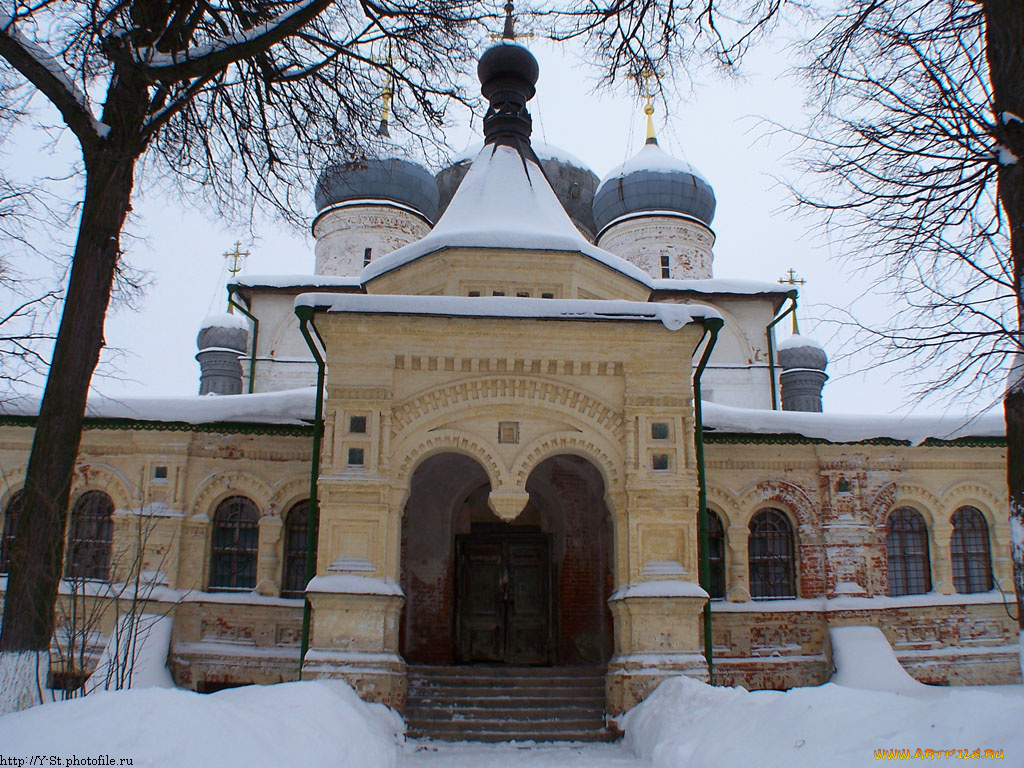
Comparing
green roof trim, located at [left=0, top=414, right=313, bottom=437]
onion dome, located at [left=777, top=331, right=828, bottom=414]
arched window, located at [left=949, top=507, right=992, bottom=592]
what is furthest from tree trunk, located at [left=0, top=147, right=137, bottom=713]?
onion dome, located at [left=777, top=331, right=828, bottom=414]

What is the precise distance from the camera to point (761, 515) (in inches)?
459

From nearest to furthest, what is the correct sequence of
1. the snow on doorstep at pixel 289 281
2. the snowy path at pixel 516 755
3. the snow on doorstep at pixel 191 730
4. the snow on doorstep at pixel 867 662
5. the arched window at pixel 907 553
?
the snow on doorstep at pixel 191 730, the snowy path at pixel 516 755, the snow on doorstep at pixel 867 662, the arched window at pixel 907 553, the snow on doorstep at pixel 289 281

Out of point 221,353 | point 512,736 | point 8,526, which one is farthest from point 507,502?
point 221,353

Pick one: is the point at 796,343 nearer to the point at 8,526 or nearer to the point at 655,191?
the point at 655,191

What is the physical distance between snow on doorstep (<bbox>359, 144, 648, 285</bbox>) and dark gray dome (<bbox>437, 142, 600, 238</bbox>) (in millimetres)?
7644

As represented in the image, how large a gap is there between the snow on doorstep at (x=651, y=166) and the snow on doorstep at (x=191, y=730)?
15.4m

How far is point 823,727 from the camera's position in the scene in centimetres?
516

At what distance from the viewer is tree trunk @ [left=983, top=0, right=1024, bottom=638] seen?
5516 millimetres

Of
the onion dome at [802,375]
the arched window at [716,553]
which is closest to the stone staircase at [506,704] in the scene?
the arched window at [716,553]

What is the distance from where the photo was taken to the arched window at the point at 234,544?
11.1 meters

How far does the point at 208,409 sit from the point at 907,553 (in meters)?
9.55

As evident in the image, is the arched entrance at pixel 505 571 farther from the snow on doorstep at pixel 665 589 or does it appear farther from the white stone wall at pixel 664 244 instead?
the white stone wall at pixel 664 244

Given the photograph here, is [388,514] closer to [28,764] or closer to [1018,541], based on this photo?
[28,764]

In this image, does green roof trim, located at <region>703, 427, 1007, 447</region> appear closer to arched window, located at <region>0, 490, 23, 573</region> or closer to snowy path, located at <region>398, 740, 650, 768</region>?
snowy path, located at <region>398, 740, 650, 768</region>
